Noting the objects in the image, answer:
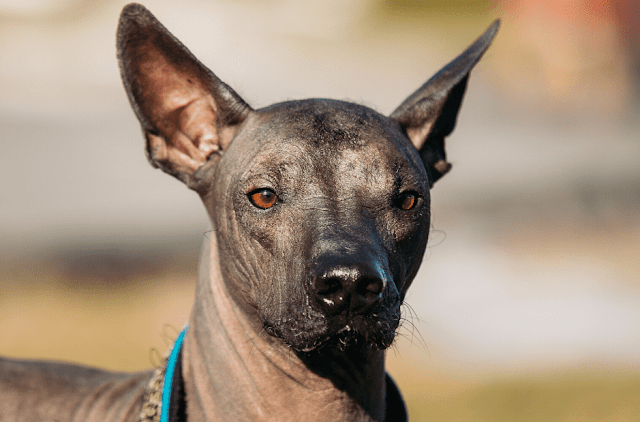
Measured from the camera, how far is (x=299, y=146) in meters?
2.54

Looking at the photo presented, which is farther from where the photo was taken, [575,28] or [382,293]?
[575,28]

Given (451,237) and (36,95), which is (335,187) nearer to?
(451,237)

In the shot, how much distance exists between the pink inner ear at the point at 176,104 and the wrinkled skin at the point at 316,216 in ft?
0.86

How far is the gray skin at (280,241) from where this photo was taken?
2.28 m

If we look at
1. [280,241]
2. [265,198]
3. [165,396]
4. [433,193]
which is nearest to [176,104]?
[265,198]

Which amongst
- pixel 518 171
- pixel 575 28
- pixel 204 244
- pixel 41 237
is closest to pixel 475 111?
pixel 575 28

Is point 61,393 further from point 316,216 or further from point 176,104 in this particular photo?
point 316,216

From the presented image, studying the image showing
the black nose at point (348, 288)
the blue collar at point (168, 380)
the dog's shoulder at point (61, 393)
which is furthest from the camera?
the dog's shoulder at point (61, 393)

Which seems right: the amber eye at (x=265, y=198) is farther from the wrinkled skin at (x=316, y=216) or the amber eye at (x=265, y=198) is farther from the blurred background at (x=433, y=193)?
the blurred background at (x=433, y=193)

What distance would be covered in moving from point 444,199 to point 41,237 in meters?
6.65

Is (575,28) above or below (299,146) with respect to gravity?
above

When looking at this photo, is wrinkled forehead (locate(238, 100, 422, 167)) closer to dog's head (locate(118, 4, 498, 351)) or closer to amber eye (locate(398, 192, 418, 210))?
dog's head (locate(118, 4, 498, 351))

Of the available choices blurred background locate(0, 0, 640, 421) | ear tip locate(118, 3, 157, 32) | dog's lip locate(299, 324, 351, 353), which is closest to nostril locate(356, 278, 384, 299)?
dog's lip locate(299, 324, 351, 353)

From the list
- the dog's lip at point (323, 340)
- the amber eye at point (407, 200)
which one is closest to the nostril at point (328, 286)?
the dog's lip at point (323, 340)
